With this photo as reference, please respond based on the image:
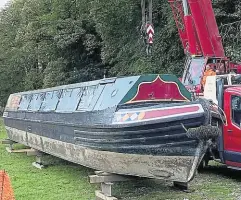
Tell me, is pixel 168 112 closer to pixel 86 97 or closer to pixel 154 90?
pixel 154 90

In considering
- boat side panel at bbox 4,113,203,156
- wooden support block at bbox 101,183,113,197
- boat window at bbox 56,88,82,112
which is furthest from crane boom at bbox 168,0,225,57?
wooden support block at bbox 101,183,113,197

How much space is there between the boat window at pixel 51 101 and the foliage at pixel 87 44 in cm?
818

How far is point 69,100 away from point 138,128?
13.6 feet

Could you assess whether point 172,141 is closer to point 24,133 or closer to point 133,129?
point 133,129

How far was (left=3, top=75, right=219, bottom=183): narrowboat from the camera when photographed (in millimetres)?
7535

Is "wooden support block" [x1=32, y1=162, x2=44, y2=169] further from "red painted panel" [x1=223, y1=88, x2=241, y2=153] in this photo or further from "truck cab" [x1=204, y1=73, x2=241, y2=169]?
"red painted panel" [x1=223, y1=88, x2=241, y2=153]

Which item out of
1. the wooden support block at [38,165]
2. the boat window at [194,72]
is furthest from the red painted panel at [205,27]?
the wooden support block at [38,165]

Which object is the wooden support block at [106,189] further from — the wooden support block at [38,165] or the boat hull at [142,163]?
the wooden support block at [38,165]

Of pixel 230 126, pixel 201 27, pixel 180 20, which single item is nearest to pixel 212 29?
pixel 201 27

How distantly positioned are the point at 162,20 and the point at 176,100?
16640mm

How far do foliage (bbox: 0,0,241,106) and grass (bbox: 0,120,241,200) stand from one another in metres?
8.99

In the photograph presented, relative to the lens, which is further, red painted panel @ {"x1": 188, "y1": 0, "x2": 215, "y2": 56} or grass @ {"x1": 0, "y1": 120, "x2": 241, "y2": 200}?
red painted panel @ {"x1": 188, "y1": 0, "x2": 215, "y2": 56}

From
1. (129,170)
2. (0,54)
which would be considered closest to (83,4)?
(0,54)

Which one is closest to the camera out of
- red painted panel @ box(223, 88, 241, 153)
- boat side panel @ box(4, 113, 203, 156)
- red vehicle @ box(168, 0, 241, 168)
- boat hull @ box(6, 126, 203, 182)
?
boat side panel @ box(4, 113, 203, 156)
